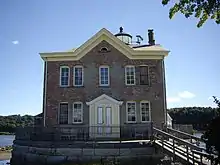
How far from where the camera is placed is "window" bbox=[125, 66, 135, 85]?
23.5 metres

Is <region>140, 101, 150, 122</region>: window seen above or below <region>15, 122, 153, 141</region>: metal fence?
above

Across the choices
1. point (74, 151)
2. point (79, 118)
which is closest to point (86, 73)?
point (79, 118)

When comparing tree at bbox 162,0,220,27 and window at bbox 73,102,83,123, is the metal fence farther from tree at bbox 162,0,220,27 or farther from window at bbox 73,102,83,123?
tree at bbox 162,0,220,27

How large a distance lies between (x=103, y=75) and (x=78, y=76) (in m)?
2.13

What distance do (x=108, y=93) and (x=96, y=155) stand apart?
688 cm

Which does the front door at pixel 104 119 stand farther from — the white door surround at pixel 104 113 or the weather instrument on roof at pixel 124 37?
the weather instrument on roof at pixel 124 37

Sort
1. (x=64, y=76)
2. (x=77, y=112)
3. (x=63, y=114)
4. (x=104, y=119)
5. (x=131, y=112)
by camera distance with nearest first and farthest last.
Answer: (x=104, y=119) < (x=131, y=112) < (x=77, y=112) < (x=63, y=114) < (x=64, y=76)

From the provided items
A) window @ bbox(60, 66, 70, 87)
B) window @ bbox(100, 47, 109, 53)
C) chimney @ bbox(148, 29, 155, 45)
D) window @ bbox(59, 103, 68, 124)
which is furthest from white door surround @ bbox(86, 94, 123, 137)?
chimney @ bbox(148, 29, 155, 45)

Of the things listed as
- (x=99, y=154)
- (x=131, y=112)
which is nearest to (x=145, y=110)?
(x=131, y=112)

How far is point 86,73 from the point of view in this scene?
23.8 metres

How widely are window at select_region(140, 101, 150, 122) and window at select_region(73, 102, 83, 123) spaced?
498 cm

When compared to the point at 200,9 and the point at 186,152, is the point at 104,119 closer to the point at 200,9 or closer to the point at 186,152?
the point at 186,152

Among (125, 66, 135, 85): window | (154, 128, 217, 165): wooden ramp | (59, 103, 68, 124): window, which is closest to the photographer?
(154, 128, 217, 165): wooden ramp

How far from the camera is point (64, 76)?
78.8 ft
